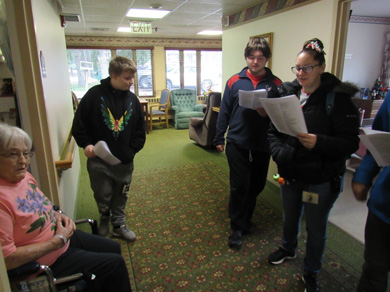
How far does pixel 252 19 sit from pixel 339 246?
2823mm

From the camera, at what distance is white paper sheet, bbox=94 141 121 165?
68.7 inches

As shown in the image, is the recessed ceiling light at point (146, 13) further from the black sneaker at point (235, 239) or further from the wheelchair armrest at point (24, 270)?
the wheelchair armrest at point (24, 270)

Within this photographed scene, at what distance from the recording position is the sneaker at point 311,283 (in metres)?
1.58

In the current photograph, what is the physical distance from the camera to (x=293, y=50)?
2.80 m

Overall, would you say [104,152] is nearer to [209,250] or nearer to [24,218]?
[24,218]

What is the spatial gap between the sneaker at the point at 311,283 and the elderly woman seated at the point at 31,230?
1060mm

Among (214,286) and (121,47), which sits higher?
(121,47)

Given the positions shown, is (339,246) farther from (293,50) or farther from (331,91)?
(293,50)

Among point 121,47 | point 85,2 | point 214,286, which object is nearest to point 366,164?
point 214,286

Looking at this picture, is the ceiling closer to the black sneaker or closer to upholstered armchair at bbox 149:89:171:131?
upholstered armchair at bbox 149:89:171:131

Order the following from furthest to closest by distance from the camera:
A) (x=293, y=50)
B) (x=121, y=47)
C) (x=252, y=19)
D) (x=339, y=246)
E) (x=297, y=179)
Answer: (x=121, y=47) < (x=252, y=19) < (x=293, y=50) < (x=339, y=246) < (x=297, y=179)

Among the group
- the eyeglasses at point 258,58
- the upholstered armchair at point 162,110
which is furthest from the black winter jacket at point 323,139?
the upholstered armchair at point 162,110

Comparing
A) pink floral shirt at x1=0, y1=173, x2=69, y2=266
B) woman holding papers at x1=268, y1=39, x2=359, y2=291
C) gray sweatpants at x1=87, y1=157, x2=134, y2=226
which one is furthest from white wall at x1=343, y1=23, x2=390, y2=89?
pink floral shirt at x1=0, y1=173, x2=69, y2=266

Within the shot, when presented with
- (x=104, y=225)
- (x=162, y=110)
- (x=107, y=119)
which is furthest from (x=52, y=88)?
(x=162, y=110)
